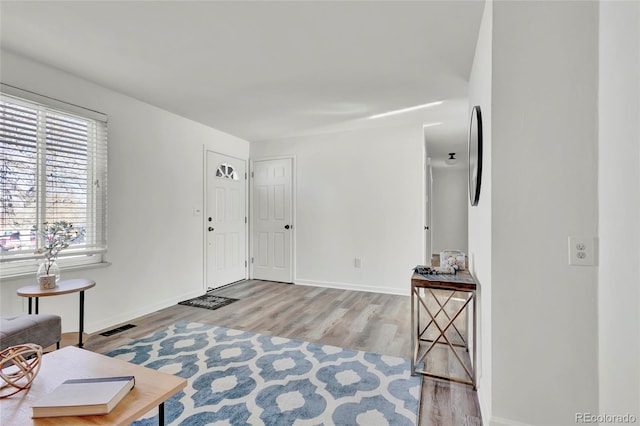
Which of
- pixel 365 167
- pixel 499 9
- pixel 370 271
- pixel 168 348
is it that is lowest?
pixel 168 348

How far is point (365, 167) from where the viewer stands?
4578 mm

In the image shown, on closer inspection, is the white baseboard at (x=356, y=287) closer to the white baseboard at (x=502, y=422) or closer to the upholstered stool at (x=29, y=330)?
the white baseboard at (x=502, y=422)

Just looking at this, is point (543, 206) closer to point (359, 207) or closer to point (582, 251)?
point (582, 251)

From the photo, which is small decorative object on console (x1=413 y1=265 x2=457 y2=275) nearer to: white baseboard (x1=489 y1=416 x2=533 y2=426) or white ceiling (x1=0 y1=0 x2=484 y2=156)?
white baseboard (x1=489 y1=416 x2=533 y2=426)

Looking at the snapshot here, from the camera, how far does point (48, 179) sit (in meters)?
2.66

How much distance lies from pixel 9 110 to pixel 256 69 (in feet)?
6.38

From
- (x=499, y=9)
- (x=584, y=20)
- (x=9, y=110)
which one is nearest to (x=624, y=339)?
(x=584, y=20)

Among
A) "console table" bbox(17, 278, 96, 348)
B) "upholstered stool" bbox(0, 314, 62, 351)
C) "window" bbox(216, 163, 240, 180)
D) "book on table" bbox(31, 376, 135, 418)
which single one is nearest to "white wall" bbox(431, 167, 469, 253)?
"window" bbox(216, 163, 240, 180)

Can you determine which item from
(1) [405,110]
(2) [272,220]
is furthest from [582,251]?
(2) [272,220]

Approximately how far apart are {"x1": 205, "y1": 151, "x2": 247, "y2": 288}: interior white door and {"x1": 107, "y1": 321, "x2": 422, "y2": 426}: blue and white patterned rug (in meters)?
1.77

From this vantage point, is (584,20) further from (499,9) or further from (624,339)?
(624,339)

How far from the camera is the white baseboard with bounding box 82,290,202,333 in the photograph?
2.96 m

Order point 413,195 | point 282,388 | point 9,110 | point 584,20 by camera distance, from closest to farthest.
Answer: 1. point 584,20
2. point 282,388
3. point 9,110
4. point 413,195

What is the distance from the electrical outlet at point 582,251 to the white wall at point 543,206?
3 centimetres
